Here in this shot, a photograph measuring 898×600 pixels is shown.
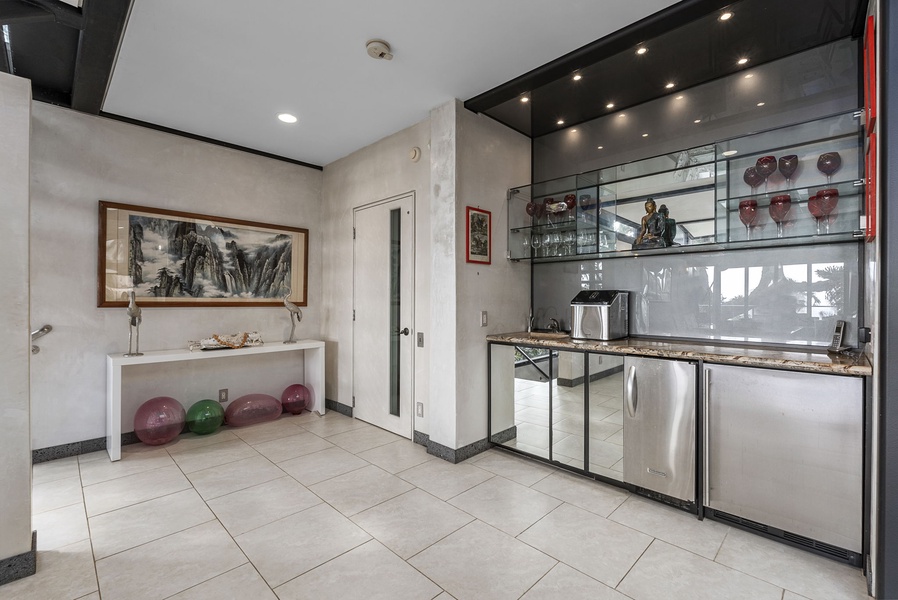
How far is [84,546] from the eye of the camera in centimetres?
220

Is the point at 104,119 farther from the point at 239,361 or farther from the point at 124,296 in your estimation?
the point at 239,361

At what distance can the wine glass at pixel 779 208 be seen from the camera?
2.50 meters

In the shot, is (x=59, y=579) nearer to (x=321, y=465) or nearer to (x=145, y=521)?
(x=145, y=521)

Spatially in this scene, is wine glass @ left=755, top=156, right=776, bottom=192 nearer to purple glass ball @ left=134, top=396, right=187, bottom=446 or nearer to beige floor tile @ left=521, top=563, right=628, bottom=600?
beige floor tile @ left=521, top=563, right=628, bottom=600

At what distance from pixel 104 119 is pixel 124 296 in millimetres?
1633

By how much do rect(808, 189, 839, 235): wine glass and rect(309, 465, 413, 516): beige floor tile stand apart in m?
3.15

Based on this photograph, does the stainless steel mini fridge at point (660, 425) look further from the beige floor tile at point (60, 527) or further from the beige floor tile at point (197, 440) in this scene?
the beige floor tile at point (197, 440)

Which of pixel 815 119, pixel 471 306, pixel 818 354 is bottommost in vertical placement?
pixel 818 354

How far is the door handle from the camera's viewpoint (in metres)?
2.69

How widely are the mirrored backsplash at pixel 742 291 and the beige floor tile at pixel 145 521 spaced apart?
3367 mm

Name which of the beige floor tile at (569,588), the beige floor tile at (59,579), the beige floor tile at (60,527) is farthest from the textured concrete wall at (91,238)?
the beige floor tile at (569,588)

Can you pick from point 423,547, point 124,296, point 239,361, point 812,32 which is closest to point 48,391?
point 124,296

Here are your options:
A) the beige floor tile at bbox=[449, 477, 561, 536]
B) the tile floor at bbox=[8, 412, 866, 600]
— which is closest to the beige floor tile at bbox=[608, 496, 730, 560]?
the tile floor at bbox=[8, 412, 866, 600]

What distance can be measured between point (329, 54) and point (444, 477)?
3196mm
